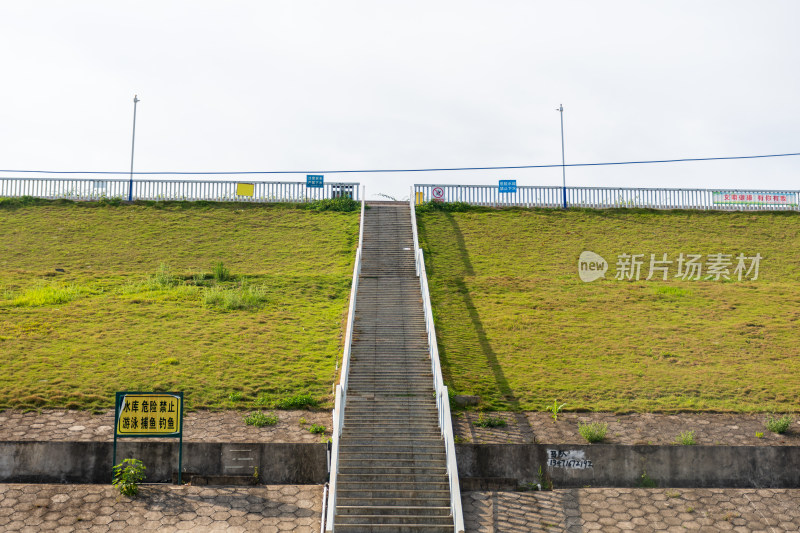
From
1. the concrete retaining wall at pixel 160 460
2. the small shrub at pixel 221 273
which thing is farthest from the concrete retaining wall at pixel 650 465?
the small shrub at pixel 221 273

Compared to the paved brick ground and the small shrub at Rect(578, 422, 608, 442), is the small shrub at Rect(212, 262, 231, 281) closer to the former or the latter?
the paved brick ground

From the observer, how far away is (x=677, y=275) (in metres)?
23.7

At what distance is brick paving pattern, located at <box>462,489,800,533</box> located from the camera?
9.87m

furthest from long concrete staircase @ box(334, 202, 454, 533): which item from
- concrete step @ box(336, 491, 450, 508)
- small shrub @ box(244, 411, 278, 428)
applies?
small shrub @ box(244, 411, 278, 428)

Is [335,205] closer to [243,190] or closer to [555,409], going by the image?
[243,190]

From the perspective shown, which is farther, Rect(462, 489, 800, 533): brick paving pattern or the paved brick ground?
the paved brick ground

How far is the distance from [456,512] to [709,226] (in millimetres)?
24372

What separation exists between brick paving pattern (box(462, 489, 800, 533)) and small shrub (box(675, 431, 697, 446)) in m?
1.09

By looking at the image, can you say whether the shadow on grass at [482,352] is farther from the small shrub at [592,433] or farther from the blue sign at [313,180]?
the blue sign at [313,180]

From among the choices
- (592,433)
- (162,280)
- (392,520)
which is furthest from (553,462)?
(162,280)

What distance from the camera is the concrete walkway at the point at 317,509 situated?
9742mm

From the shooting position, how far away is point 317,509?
33.6 ft

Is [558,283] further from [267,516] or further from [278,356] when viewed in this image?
[267,516]

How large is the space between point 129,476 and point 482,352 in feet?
30.3
